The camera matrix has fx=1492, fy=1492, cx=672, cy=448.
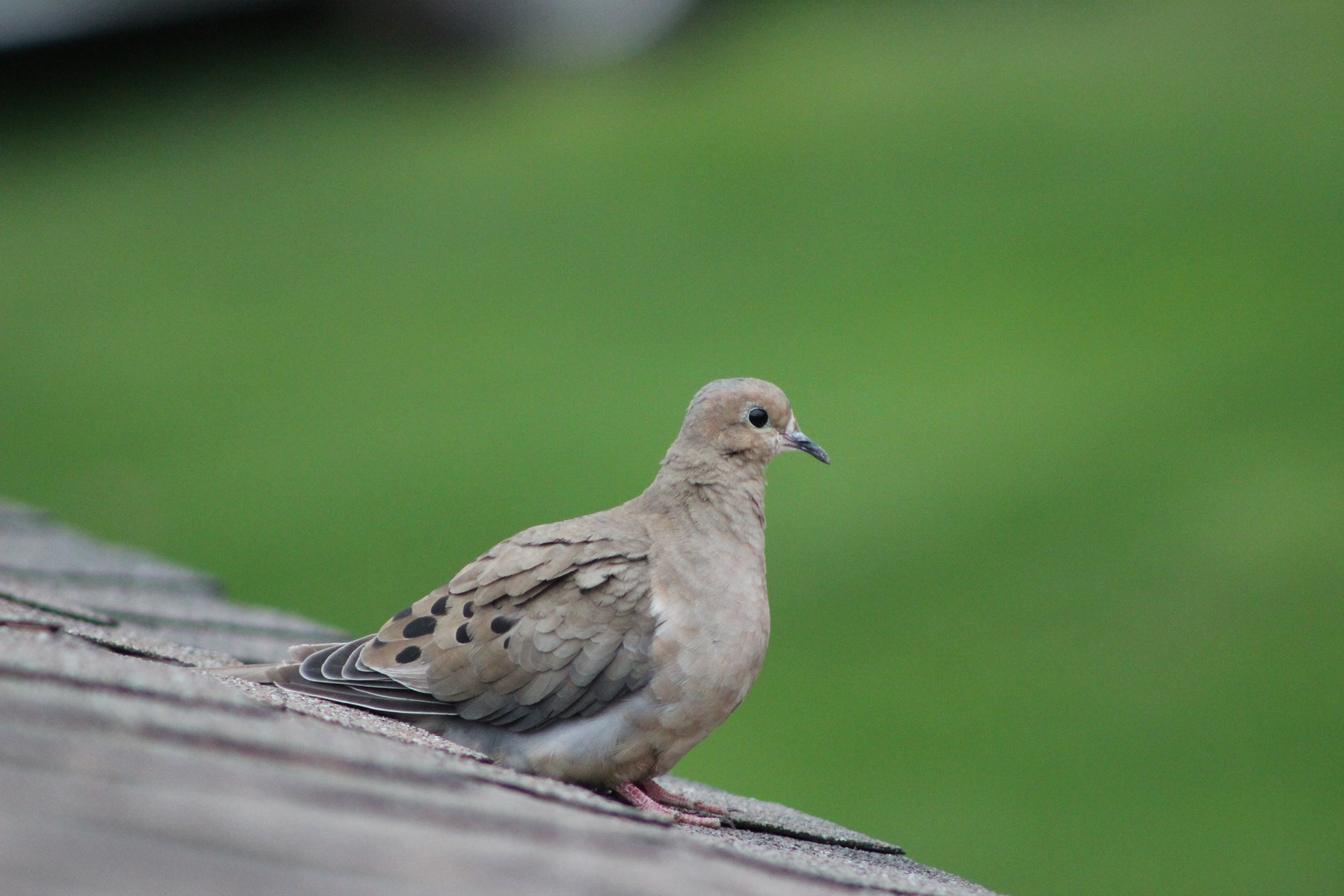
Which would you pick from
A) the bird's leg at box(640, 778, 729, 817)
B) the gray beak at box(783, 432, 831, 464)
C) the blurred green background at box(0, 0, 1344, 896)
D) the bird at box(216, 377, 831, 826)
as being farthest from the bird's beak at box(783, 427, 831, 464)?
the blurred green background at box(0, 0, 1344, 896)

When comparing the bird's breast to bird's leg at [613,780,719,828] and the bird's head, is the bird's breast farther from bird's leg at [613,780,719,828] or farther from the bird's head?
the bird's head

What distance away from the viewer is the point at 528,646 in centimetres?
329

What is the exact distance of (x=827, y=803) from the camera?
7.32 metres

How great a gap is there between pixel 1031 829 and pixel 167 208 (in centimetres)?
1327

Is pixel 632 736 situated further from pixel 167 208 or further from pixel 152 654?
pixel 167 208

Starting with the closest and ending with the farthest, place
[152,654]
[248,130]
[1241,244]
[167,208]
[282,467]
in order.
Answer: [152,654] < [282,467] < [1241,244] < [167,208] < [248,130]

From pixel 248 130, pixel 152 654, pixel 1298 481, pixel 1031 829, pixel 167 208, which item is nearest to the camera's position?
pixel 152 654

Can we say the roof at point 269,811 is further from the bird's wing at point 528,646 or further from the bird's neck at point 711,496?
the bird's neck at point 711,496

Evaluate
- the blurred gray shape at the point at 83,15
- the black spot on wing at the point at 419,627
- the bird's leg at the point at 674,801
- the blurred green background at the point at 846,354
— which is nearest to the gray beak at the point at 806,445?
the bird's leg at the point at 674,801

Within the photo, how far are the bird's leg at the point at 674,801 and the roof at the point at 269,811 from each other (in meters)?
0.62

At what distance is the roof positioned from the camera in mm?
1222

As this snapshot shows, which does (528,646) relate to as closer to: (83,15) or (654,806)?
(654,806)

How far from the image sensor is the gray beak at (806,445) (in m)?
3.90

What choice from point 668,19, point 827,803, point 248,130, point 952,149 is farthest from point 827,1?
point 827,803
